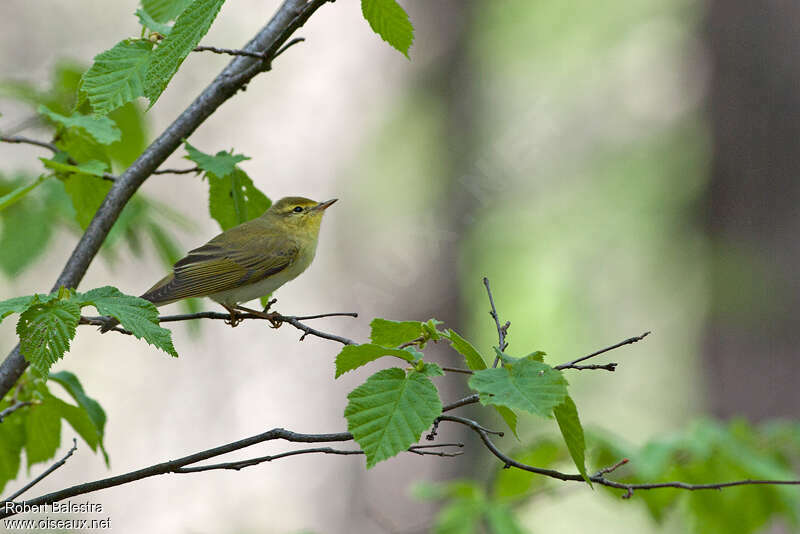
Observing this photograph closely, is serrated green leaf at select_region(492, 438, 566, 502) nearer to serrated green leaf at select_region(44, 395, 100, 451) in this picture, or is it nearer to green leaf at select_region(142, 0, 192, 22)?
serrated green leaf at select_region(44, 395, 100, 451)

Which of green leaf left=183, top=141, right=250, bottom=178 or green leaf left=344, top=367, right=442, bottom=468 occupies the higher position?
green leaf left=183, top=141, right=250, bottom=178

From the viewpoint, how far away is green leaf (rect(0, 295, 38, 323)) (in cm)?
143

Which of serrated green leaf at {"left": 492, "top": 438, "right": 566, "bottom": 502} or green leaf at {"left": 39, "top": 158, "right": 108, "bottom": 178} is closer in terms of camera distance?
green leaf at {"left": 39, "top": 158, "right": 108, "bottom": 178}

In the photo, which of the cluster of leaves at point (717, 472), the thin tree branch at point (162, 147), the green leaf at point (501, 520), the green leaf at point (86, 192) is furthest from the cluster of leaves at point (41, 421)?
the cluster of leaves at point (717, 472)

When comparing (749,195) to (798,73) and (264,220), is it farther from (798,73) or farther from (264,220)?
(264,220)

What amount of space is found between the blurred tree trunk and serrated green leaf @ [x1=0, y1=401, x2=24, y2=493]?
18.1 feet

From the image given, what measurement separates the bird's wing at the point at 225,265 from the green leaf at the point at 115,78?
1280 mm

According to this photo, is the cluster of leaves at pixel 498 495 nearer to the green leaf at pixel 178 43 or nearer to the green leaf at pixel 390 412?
the green leaf at pixel 390 412

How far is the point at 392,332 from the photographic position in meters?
1.62

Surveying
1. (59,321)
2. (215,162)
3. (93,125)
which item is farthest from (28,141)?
(59,321)

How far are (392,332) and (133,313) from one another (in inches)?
20.1

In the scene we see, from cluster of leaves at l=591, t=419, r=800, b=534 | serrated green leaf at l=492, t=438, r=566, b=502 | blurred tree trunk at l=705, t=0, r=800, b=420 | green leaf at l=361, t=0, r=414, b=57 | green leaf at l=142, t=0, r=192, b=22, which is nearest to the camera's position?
green leaf at l=361, t=0, r=414, b=57

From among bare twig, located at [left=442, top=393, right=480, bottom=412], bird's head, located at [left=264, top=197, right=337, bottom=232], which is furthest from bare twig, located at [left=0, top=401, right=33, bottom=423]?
bird's head, located at [left=264, top=197, right=337, bottom=232]

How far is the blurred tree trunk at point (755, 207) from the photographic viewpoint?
6.24 m
